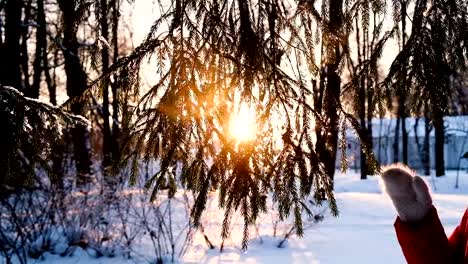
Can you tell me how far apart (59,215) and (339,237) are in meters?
4.35

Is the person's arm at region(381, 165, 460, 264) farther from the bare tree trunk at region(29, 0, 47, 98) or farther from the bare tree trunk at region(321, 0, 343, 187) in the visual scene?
the bare tree trunk at region(29, 0, 47, 98)

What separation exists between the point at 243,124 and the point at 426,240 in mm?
1168

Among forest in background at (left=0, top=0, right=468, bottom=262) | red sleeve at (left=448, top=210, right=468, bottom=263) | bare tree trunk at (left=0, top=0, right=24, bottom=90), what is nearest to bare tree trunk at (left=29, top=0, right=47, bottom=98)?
bare tree trunk at (left=0, top=0, right=24, bottom=90)

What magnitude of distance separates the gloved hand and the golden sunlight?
0.97 m

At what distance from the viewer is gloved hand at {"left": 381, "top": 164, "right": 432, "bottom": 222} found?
1714 millimetres

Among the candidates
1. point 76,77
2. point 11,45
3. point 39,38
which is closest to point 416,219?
point 76,77

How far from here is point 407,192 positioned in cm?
173

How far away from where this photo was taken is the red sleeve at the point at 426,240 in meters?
1.78

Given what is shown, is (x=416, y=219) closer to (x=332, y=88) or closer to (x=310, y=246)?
(x=332, y=88)

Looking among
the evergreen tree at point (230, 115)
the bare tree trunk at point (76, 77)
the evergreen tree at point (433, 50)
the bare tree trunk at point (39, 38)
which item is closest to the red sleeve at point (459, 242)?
the evergreen tree at point (230, 115)

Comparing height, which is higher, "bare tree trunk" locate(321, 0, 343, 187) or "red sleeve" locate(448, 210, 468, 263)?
"bare tree trunk" locate(321, 0, 343, 187)

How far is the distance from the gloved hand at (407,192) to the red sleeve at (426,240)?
3cm

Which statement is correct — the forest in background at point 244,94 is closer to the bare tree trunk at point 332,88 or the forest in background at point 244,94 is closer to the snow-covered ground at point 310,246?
the bare tree trunk at point 332,88

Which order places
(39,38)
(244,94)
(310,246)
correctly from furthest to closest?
(39,38), (310,246), (244,94)
